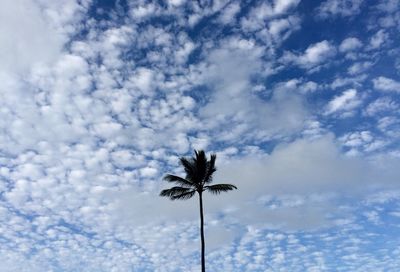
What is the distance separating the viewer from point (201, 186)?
51375 mm

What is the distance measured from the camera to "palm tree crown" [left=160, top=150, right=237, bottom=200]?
5122 centimetres

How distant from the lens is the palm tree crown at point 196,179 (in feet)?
168

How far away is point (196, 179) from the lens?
5122cm

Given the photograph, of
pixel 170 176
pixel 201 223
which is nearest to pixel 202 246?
pixel 201 223

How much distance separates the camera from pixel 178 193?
51.5m

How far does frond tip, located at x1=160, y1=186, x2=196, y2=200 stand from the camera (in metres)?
51.2

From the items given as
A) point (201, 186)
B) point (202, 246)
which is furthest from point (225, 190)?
point (202, 246)

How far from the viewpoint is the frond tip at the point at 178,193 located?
168ft

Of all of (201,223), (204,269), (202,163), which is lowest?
(204,269)

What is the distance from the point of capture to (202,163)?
5138cm

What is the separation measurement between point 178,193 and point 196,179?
2.05 meters

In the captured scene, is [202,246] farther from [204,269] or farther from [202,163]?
[202,163]

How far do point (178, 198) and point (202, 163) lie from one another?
3.76 m

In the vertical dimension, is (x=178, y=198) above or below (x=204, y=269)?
above
